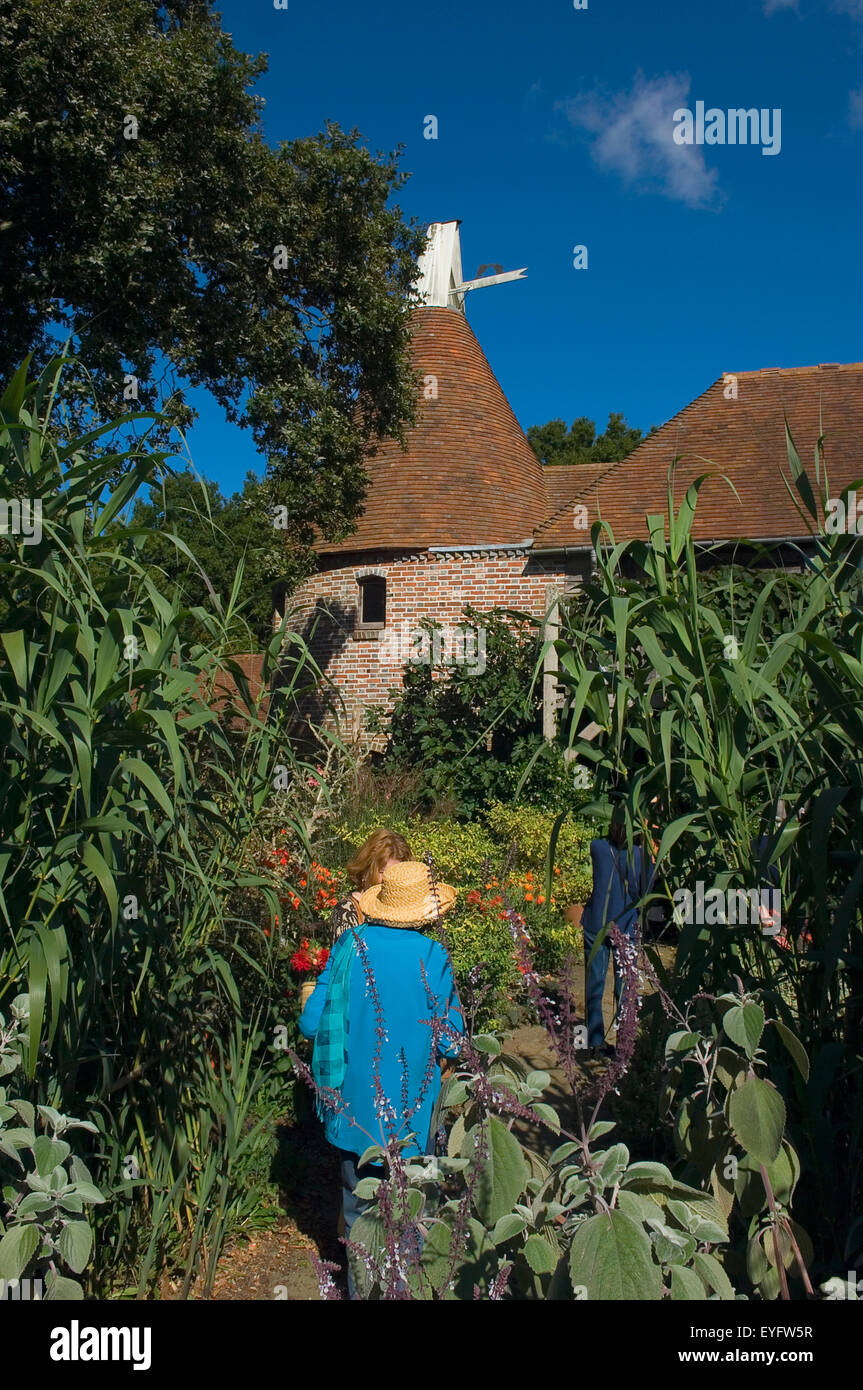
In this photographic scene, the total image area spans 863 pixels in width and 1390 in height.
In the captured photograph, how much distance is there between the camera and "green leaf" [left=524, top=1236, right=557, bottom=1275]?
132 cm

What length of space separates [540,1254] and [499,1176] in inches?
4.7

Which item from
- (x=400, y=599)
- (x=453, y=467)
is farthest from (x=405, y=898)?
(x=453, y=467)

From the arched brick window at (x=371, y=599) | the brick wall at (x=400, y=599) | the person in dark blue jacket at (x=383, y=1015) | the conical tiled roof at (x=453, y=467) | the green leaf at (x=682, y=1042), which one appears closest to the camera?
the green leaf at (x=682, y=1042)

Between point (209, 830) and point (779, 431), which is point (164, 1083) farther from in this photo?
point (779, 431)

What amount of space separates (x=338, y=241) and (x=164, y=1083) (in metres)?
11.5

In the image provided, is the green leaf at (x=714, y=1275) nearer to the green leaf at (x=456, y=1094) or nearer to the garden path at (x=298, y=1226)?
the green leaf at (x=456, y=1094)

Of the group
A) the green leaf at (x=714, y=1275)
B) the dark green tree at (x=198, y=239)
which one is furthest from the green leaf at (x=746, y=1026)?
the dark green tree at (x=198, y=239)

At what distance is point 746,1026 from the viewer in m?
1.64

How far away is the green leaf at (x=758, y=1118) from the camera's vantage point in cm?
155

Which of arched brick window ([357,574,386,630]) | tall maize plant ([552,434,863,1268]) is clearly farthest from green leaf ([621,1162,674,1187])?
arched brick window ([357,574,386,630])

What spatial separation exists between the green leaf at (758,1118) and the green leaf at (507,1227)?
452mm

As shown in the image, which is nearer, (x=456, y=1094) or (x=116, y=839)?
(x=456, y=1094)

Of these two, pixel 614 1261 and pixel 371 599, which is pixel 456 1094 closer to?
pixel 614 1261

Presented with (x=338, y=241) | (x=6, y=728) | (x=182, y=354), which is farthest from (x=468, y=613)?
(x=6, y=728)
